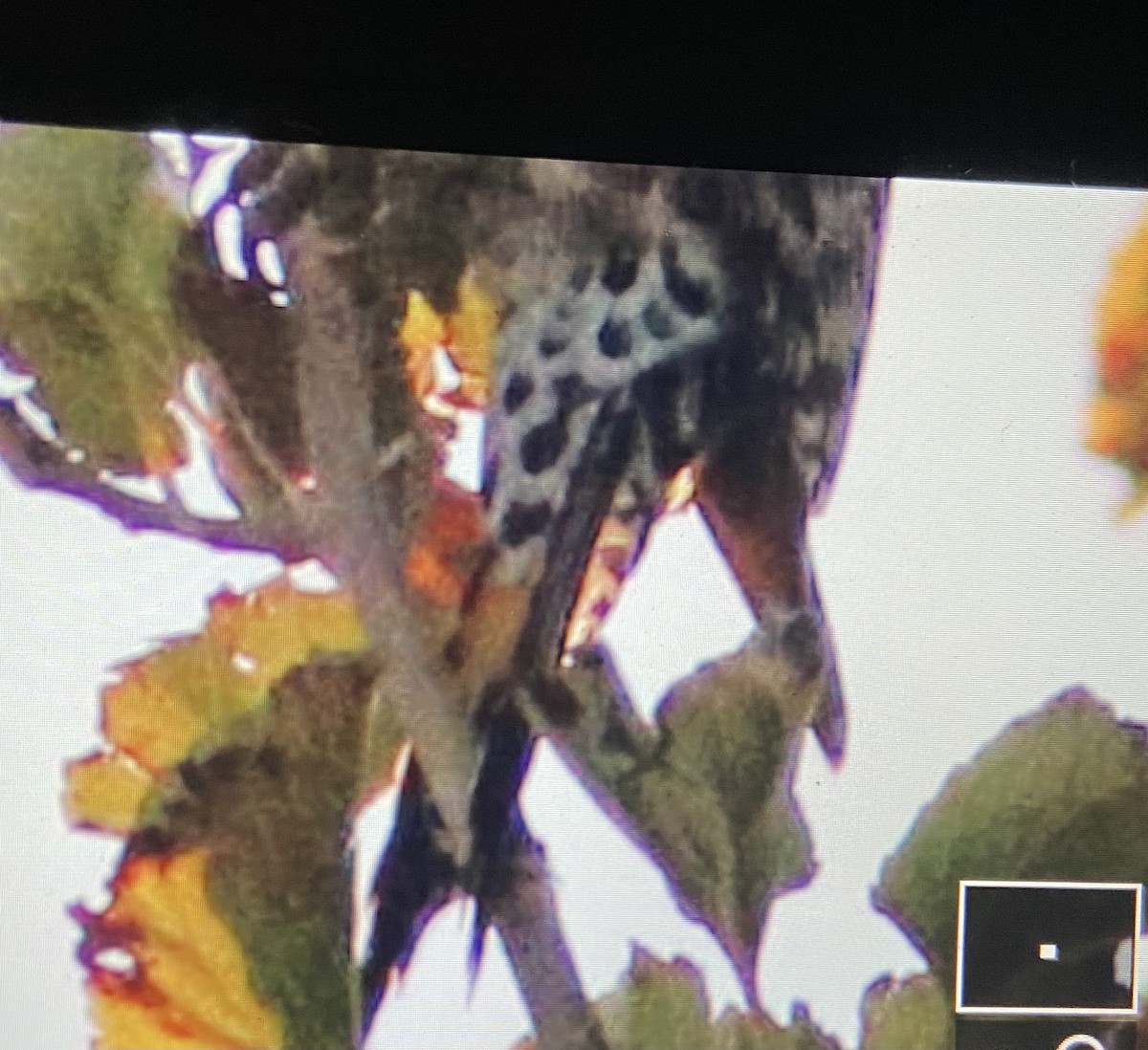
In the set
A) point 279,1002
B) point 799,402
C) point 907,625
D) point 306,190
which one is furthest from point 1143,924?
point 306,190

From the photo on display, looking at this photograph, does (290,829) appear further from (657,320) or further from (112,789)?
(657,320)

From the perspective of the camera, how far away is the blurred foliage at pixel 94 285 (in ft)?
1.79

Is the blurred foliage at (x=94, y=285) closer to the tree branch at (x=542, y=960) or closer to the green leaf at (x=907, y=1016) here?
the tree branch at (x=542, y=960)

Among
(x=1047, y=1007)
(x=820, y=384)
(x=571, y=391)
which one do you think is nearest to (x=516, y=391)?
(x=571, y=391)

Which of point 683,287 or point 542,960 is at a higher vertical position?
point 683,287

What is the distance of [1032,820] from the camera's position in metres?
0.58

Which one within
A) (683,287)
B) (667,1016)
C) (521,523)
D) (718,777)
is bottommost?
(667,1016)

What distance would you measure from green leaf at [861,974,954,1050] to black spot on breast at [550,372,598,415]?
295mm

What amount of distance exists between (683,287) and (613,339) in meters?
0.04

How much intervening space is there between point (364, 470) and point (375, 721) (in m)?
0.11

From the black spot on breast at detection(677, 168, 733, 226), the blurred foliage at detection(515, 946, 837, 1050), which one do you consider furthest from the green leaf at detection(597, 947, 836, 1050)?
the black spot on breast at detection(677, 168, 733, 226)

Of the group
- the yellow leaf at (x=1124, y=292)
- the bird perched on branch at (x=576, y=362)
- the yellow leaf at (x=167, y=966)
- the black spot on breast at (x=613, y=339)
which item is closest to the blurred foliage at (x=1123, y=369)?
the yellow leaf at (x=1124, y=292)

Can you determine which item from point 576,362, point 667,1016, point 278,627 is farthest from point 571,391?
point 667,1016

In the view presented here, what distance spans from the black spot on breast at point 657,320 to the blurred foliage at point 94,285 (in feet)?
0.65
